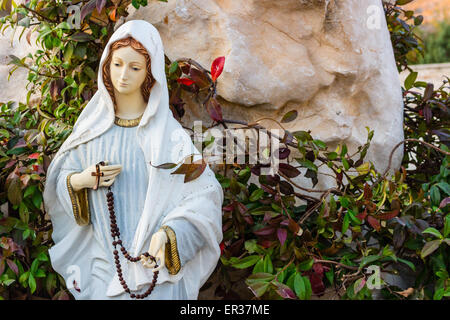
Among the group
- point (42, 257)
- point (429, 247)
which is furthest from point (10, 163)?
point (429, 247)

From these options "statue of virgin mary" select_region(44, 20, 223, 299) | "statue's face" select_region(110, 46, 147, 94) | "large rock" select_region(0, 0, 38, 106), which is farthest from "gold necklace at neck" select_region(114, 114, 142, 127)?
"large rock" select_region(0, 0, 38, 106)

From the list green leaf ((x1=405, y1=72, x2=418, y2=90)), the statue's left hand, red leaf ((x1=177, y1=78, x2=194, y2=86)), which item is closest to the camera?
the statue's left hand

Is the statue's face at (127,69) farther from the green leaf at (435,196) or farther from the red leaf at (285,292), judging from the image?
the green leaf at (435,196)

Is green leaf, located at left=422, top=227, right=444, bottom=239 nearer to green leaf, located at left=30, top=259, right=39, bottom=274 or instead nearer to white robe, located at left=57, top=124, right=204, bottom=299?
white robe, located at left=57, top=124, right=204, bottom=299

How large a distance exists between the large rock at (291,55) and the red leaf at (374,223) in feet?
1.87

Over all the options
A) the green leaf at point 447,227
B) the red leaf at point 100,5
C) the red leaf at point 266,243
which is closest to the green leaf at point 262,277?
the red leaf at point 266,243

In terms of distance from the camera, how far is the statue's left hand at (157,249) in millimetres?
2178

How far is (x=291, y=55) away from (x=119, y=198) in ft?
3.81

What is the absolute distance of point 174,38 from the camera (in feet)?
9.75

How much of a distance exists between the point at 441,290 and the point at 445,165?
65 cm

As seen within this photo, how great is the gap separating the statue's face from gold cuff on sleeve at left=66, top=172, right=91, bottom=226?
39 cm

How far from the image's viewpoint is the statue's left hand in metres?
2.18

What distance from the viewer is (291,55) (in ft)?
9.81

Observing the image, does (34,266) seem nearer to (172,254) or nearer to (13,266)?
(13,266)
